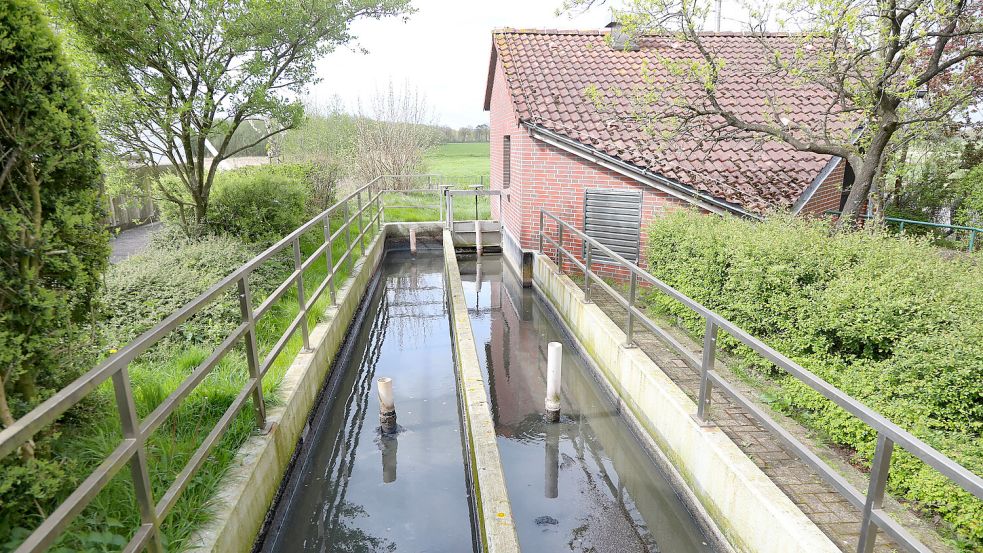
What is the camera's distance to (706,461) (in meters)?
3.54

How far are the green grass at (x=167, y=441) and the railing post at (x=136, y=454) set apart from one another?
20 cm

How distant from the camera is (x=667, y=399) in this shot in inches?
164

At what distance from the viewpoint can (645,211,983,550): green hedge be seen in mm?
2912

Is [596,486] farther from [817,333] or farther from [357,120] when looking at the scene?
[357,120]

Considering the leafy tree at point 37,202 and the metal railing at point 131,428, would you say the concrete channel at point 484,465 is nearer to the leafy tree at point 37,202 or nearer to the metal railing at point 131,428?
the metal railing at point 131,428

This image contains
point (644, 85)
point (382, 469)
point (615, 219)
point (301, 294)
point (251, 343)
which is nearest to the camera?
point (251, 343)

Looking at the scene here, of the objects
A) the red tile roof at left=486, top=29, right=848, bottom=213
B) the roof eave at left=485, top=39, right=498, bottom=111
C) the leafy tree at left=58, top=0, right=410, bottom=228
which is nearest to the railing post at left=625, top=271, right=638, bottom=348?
the red tile roof at left=486, top=29, right=848, bottom=213

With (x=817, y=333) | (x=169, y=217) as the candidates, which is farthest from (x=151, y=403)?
(x=169, y=217)

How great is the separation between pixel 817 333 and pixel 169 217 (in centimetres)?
898

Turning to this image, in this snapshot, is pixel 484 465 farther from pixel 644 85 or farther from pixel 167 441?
pixel 644 85

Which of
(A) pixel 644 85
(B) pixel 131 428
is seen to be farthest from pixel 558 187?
(B) pixel 131 428

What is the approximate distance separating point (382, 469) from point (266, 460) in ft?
3.79

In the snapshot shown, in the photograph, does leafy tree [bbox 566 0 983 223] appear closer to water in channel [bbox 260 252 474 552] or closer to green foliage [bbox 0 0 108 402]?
water in channel [bbox 260 252 474 552]

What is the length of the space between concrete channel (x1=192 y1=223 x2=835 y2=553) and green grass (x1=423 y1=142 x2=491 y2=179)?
1107 inches
